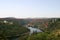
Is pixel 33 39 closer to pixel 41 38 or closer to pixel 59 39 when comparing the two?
pixel 41 38

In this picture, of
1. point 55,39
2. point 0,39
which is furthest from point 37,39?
point 0,39

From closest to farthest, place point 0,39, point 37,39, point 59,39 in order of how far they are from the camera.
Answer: point 59,39, point 37,39, point 0,39

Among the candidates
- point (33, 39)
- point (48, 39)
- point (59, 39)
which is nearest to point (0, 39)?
point (33, 39)

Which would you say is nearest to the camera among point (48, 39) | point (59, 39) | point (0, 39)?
point (59, 39)

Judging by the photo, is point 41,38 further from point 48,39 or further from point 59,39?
point 59,39

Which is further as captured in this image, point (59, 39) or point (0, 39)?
point (0, 39)

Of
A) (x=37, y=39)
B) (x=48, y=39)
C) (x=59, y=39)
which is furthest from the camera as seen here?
(x=37, y=39)

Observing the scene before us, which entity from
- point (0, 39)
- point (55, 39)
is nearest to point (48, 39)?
point (55, 39)

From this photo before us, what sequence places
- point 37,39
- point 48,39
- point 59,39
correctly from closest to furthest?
point 59,39, point 48,39, point 37,39

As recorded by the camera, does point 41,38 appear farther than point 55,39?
Yes
